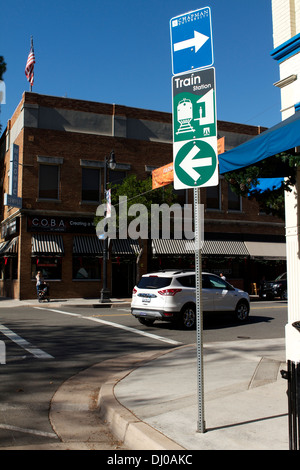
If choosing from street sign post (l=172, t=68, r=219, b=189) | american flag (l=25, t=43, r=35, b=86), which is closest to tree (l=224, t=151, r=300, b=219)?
street sign post (l=172, t=68, r=219, b=189)

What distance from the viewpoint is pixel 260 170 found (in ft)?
23.6

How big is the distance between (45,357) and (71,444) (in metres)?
4.70

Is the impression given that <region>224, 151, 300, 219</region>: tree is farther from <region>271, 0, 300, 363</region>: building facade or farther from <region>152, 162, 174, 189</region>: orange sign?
<region>152, 162, 174, 189</region>: orange sign

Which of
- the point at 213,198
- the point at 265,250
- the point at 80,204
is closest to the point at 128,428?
the point at 80,204

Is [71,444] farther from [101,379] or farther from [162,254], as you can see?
[162,254]

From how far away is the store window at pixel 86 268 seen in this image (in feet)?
89.7

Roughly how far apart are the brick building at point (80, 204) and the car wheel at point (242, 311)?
43.3ft

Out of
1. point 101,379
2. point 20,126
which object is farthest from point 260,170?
point 20,126

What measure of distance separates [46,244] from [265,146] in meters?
21.3

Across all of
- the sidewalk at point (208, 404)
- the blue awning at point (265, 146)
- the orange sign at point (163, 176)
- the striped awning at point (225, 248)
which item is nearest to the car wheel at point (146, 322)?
the sidewalk at point (208, 404)

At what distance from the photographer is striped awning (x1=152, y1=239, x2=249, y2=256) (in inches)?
1120

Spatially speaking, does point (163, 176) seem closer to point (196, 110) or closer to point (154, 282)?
point (154, 282)

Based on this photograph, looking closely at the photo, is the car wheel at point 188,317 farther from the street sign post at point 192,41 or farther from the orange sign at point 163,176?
the orange sign at point 163,176

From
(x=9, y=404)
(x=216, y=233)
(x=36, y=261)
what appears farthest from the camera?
(x=216, y=233)
